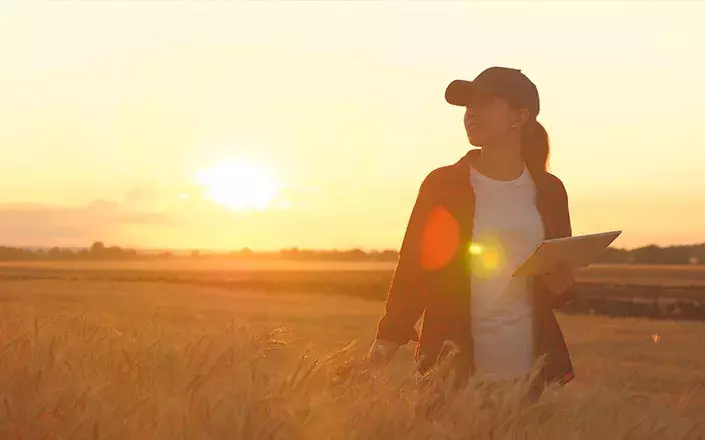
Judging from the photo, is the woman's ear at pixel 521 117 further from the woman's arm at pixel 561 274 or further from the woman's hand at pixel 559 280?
the woman's hand at pixel 559 280

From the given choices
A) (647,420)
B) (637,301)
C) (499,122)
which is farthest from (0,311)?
(637,301)

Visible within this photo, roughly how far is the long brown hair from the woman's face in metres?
0.21

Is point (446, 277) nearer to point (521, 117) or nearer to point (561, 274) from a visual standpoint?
point (561, 274)

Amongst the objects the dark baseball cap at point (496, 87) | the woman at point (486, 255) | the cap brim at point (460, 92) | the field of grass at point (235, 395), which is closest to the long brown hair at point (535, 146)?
the woman at point (486, 255)

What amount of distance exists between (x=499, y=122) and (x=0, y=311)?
7.90 feet

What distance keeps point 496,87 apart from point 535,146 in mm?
422

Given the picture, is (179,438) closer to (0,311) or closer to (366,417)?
(366,417)

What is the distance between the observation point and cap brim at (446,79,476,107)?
4.34 m

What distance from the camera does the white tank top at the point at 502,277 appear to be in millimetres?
4371

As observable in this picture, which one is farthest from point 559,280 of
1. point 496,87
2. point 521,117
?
point 496,87

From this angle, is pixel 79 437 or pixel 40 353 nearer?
pixel 79 437

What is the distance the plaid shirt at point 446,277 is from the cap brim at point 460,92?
31 cm

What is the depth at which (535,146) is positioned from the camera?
462 cm

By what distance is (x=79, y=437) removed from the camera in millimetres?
2512
